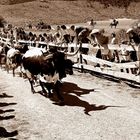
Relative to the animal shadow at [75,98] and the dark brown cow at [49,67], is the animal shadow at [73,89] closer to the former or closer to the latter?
the animal shadow at [75,98]

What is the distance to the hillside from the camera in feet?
305

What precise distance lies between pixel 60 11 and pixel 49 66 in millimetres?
87893

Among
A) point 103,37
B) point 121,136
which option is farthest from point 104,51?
point 121,136

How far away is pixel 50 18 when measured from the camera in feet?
303

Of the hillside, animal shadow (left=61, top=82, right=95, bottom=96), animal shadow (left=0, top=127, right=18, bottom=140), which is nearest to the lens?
animal shadow (left=0, top=127, right=18, bottom=140)

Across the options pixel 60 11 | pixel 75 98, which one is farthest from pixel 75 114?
pixel 60 11

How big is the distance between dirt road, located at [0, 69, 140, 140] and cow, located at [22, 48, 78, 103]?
19.9 inches

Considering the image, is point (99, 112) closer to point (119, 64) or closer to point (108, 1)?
point (119, 64)

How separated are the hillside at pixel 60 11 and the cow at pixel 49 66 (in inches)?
2929

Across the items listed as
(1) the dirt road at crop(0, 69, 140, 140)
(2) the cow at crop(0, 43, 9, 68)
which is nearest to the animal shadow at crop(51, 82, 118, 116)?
(1) the dirt road at crop(0, 69, 140, 140)

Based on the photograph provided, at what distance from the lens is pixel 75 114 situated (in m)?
11.1

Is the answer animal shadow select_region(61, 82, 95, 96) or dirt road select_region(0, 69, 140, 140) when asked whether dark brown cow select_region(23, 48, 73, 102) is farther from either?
animal shadow select_region(61, 82, 95, 96)

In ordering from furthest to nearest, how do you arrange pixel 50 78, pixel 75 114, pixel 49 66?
pixel 50 78 < pixel 49 66 < pixel 75 114

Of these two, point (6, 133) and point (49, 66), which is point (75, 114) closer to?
point (6, 133)
